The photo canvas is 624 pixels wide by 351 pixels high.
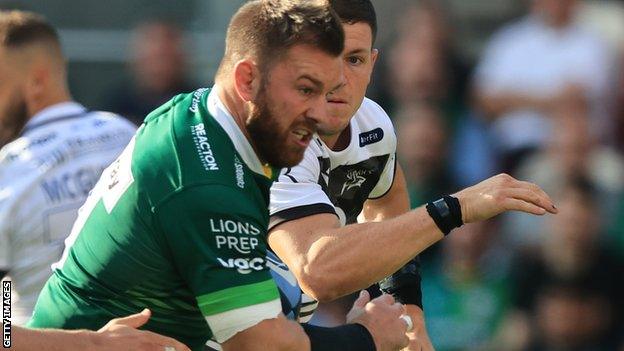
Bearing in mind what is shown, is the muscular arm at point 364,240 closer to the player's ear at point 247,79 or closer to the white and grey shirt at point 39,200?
the player's ear at point 247,79

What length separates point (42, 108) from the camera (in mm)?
7441

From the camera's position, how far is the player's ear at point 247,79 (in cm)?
492

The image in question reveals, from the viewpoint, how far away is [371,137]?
6078 millimetres

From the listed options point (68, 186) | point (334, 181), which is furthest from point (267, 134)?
point (68, 186)

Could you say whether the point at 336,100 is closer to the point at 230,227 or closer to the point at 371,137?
the point at 371,137

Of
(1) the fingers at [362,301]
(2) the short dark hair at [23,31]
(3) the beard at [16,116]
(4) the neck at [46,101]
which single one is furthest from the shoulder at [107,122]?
(1) the fingers at [362,301]

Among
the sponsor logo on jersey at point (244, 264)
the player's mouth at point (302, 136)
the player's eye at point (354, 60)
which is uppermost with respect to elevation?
the player's eye at point (354, 60)

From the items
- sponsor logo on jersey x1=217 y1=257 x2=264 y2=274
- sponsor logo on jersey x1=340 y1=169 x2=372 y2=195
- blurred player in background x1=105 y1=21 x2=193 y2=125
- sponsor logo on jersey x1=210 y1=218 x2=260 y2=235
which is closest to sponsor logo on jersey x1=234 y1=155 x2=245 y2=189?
sponsor logo on jersey x1=210 y1=218 x2=260 y2=235

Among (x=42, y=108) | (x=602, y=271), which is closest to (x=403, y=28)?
(x=602, y=271)

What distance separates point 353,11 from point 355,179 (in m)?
0.72

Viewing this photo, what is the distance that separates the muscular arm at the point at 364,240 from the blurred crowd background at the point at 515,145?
403 cm

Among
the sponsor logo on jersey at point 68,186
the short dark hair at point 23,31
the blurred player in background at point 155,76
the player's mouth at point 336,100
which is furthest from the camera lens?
the blurred player in background at point 155,76

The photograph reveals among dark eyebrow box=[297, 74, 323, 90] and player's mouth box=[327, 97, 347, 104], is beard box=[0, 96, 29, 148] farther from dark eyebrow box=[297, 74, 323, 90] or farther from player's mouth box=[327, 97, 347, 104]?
dark eyebrow box=[297, 74, 323, 90]

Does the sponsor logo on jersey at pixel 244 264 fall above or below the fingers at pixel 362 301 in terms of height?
above
